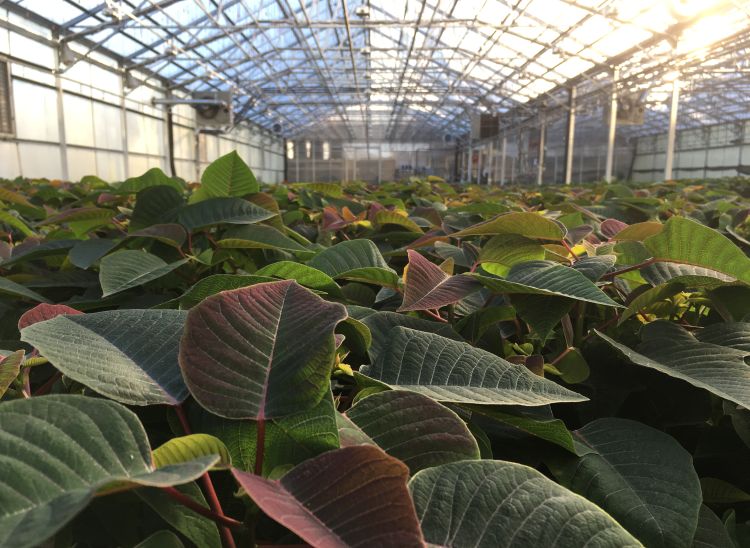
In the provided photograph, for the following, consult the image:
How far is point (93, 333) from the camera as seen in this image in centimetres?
43

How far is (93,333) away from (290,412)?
6.8 inches

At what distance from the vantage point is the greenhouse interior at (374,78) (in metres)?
13.4

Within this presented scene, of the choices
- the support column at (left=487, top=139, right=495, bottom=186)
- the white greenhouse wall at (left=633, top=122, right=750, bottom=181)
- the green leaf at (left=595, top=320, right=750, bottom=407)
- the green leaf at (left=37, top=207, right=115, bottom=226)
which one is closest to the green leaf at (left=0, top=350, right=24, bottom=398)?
the green leaf at (left=595, top=320, right=750, bottom=407)

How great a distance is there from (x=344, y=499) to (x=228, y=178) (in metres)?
0.89

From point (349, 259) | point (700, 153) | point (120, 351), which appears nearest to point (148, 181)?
point (349, 259)

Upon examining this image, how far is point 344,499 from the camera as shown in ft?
0.94

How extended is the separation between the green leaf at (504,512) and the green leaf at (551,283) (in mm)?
234

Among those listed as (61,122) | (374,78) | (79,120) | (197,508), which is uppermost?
(374,78)

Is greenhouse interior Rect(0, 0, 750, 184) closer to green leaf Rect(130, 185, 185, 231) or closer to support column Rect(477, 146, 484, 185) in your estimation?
support column Rect(477, 146, 484, 185)

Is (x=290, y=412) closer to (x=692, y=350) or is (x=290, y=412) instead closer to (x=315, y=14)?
(x=692, y=350)

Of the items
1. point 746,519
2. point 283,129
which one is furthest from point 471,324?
point 283,129

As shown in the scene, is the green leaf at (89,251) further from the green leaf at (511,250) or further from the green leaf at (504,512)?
the green leaf at (504,512)

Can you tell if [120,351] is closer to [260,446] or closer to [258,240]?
[260,446]

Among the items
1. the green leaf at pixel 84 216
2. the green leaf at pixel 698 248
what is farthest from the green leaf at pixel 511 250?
the green leaf at pixel 84 216
